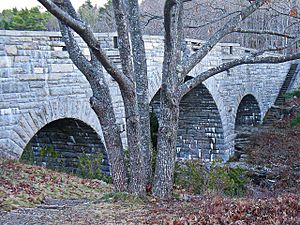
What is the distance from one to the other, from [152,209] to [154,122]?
9.62 meters

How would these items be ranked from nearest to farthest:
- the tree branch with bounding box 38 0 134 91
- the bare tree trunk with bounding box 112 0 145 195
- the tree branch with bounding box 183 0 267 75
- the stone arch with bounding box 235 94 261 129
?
the tree branch with bounding box 38 0 134 91 → the bare tree trunk with bounding box 112 0 145 195 → the tree branch with bounding box 183 0 267 75 → the stone arch with bounding box 235 94 261 129

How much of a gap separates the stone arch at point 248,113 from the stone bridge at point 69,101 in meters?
3.46

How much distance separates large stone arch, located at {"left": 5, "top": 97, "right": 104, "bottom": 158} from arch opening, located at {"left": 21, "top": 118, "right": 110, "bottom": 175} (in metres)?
0.61

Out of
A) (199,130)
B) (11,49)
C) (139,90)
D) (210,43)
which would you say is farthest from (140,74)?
(199,130)

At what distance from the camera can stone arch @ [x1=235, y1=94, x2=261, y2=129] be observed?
20281 millimetres

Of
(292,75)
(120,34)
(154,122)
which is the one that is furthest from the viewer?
(292,75)

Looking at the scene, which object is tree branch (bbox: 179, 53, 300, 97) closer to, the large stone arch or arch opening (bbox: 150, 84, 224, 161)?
the large stone arch

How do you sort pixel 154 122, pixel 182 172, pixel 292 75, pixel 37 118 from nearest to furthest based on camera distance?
pixel 37 118
pixel 182 172
pixel 154 122
pixel 292 75

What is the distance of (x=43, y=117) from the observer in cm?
820

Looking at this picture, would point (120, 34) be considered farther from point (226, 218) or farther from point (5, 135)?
point (5, 135)

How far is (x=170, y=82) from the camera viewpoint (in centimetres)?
577

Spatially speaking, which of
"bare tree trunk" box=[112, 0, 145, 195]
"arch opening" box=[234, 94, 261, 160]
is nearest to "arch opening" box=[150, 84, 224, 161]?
"arch opening" box=[234, 94, 261, 160]

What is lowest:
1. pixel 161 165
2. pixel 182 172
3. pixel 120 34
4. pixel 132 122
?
pixel 182 172

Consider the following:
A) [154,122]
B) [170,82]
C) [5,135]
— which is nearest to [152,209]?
[170,82]
